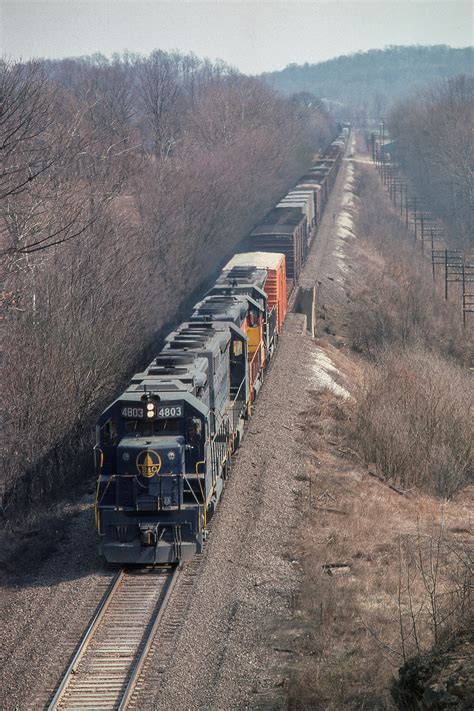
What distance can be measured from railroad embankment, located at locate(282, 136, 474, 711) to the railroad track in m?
2.25

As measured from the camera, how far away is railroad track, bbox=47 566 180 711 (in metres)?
12.1

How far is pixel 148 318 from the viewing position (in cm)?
3195

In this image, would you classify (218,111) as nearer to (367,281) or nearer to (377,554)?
(367,281)

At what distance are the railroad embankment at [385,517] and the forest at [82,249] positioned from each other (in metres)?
6.12

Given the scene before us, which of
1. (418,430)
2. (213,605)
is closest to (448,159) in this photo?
(418,430)

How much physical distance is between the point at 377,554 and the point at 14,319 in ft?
37.7

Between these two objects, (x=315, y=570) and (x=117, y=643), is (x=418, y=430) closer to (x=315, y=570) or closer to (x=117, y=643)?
(x=315, y=570)

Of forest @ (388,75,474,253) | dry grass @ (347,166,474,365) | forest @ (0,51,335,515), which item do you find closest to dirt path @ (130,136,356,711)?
forest @ (0,51,335,515)

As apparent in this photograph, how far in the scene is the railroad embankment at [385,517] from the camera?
1164 cm

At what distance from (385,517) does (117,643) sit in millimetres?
7485

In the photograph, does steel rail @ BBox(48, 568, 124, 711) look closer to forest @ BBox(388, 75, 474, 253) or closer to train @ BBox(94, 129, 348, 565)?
train @ BBox(94, 129, 348, 565)

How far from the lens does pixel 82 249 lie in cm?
2916

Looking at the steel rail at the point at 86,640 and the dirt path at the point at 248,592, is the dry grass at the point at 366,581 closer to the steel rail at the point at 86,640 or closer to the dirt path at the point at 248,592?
the dirt path at the point at 248,592

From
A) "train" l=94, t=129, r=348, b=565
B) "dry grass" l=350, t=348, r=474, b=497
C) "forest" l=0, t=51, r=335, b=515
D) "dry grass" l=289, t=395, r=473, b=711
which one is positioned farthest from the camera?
"dry grass" l=350, t=348, r=474, b=497
